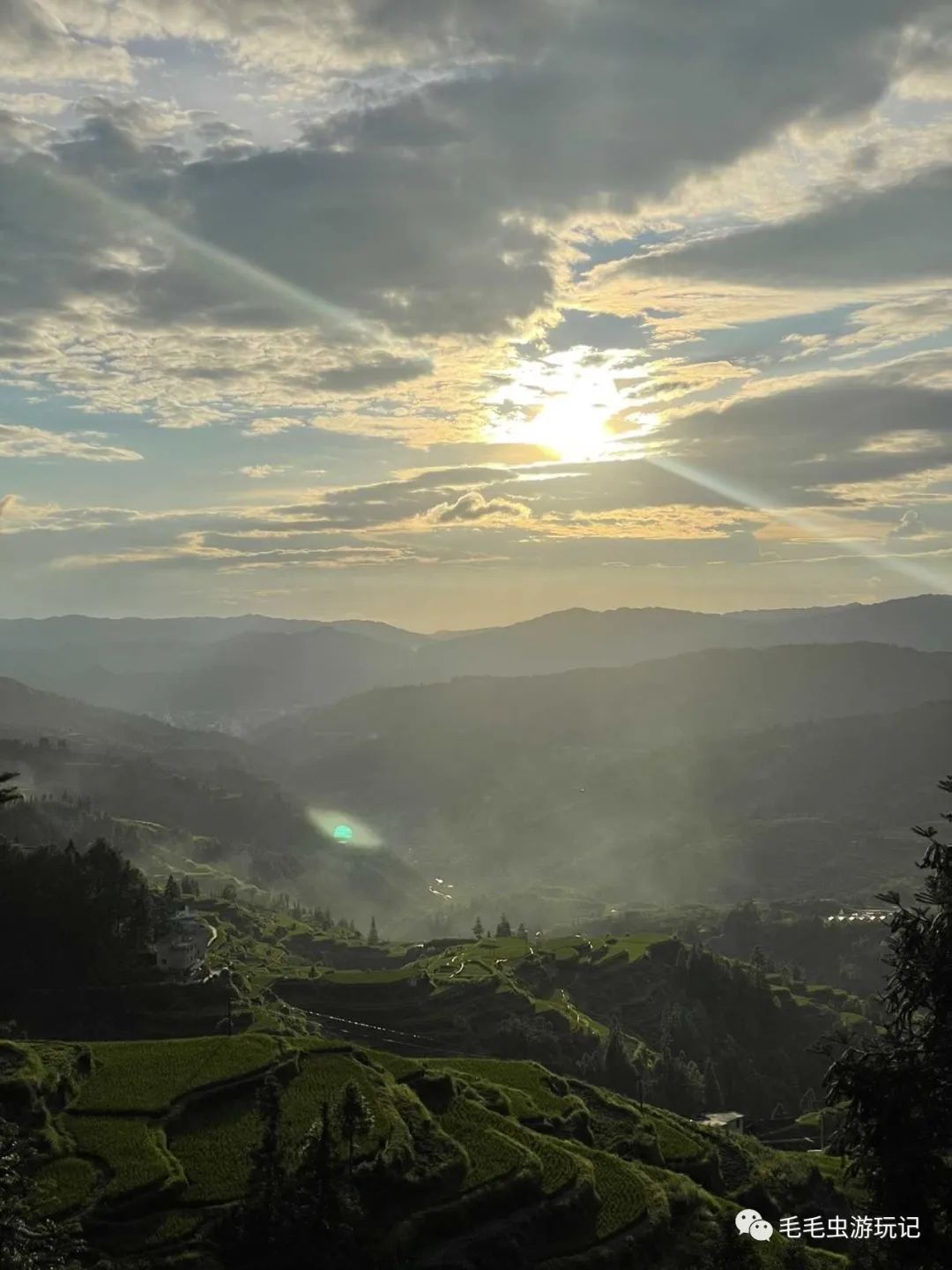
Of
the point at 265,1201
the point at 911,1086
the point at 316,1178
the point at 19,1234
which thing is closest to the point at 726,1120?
the point at 316,1178

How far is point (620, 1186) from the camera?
5466cm

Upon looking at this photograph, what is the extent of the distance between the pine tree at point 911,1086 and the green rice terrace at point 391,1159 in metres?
26.7

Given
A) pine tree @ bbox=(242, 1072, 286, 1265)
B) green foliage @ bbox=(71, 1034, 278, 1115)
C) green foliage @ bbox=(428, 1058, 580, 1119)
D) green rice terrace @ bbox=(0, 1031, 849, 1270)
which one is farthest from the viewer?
green foliage @ bbox=(428, 1058, 580, 1119)

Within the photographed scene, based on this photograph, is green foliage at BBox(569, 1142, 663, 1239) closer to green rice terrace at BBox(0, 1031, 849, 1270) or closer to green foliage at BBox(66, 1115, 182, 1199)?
green rice terrace at BBox(0, 1031, 849, 1270)

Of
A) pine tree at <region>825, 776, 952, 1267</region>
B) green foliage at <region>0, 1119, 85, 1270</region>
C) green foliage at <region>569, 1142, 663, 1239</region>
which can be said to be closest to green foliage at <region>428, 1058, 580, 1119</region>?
green foliage at <region>569, 1142, 663, 1239</region>

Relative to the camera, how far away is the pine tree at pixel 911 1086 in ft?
56.3

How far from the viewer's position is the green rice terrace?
4453 centimetres

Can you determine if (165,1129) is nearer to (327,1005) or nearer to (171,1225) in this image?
(171,1225)

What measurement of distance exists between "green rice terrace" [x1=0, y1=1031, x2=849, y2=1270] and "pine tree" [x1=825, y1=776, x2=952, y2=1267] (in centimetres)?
2673

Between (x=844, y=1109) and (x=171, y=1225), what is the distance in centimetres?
3557

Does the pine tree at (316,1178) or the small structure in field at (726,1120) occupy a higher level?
the pine tree at (316,1178)

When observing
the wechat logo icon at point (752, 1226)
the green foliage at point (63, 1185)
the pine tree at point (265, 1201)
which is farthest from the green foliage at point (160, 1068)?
the wechat logo icon at point (752, 1226)

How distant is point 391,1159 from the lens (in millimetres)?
48562

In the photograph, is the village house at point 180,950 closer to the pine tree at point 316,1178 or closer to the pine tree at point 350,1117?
the pine tree at point 350,1117
